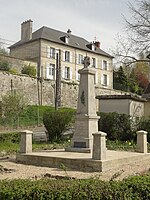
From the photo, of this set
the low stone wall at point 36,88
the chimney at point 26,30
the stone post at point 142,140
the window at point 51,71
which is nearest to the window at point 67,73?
the window at point 51,71

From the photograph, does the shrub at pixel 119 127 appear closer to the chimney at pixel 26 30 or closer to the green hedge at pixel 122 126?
the green hedge at pixel 122 126

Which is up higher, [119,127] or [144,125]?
[144,125]

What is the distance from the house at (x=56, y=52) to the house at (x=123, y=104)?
16379 millimetres

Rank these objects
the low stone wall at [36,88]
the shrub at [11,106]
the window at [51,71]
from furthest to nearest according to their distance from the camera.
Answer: the window at [51,71] → the low stone wall at [36,88] → the shrub at [11,106]

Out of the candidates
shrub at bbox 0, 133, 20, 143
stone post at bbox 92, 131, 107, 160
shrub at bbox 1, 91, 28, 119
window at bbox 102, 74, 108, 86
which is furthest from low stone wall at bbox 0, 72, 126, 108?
stone post at bbox 92, 131, 107, 160

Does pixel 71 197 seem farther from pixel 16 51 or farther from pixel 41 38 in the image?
pixel 16 51

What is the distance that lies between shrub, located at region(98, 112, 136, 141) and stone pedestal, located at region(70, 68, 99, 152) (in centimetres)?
746

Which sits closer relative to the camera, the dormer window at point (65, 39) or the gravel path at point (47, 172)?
the gravel path at point (47, 172)

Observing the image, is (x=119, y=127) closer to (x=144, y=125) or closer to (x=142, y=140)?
(x=144, y=125)

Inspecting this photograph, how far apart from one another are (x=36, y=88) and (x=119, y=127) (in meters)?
17.3

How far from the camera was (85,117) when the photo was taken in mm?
11875

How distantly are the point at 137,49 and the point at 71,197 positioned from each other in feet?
62.5

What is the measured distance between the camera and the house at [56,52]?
4212 centimetres

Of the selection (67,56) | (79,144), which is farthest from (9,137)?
(67,56)
